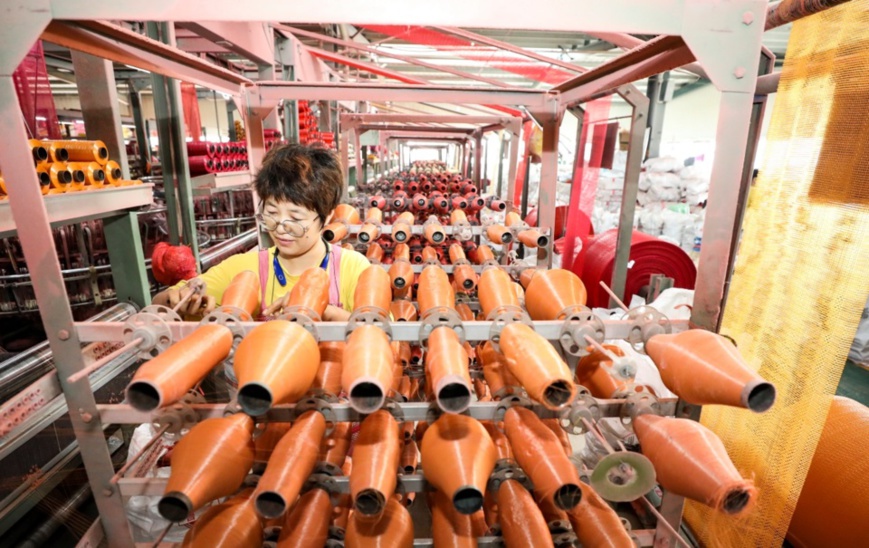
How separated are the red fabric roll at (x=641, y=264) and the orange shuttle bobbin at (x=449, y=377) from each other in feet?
10.7

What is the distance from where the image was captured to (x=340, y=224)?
2.75 m

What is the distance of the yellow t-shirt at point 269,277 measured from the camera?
164 cm

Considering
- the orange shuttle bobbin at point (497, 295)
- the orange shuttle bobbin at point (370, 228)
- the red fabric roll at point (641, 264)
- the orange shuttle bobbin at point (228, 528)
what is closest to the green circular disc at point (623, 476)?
the orange shuttle bobbin at point (497, 295)

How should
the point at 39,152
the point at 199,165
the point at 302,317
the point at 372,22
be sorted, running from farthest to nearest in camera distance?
the point at 199,165 → the point at 39,152 → the point at 302,317 → the point at 372,22

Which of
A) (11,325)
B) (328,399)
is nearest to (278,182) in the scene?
(328,399)

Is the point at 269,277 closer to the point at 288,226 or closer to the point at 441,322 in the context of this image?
the point at 288,226

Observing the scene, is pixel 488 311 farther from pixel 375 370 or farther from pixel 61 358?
pixel 61 358

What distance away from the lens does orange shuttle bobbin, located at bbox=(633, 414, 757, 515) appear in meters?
0.75

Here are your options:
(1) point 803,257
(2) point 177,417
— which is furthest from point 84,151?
(1) point 803,257

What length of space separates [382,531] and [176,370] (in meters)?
0.61

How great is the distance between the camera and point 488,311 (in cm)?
125

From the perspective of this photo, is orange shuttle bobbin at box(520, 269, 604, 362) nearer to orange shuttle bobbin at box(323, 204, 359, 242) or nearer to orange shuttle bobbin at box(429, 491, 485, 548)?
orange shuttle bobbin at box(429, 491, 485, 548)

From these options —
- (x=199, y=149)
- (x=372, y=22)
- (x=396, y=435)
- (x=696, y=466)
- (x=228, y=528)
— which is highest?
(x=372, y=22)

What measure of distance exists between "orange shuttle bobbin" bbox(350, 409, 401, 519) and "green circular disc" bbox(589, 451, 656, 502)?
42 centimetres
